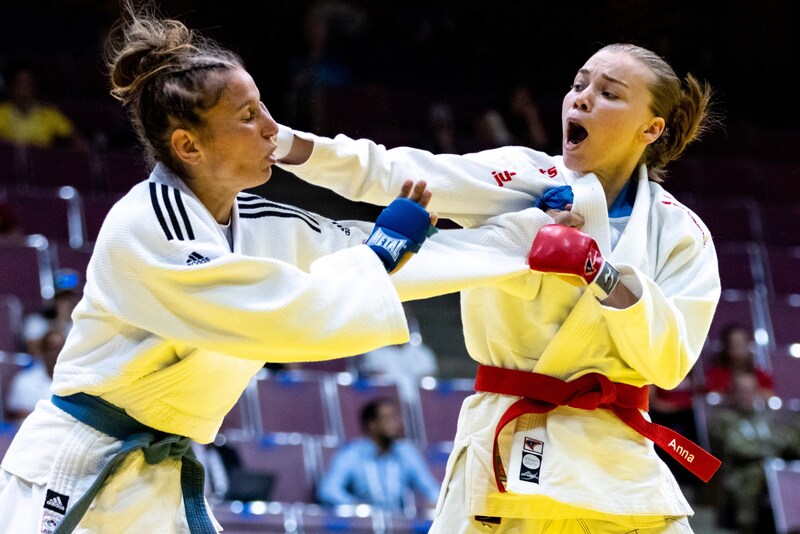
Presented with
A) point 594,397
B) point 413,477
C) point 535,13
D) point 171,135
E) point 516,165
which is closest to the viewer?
point 171,135

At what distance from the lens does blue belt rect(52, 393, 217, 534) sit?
2.50 metres

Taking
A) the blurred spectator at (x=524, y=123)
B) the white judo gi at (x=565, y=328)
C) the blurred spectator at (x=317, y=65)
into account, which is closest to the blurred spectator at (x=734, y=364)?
the blurred spectator at (x=524, y=123)

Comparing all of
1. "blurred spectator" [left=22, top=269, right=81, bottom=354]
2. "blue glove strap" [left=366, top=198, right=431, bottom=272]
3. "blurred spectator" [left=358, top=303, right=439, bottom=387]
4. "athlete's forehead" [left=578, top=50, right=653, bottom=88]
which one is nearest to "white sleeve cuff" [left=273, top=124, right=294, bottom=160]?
"blue glove strap" [left=366, top=198, right=431, bottom=272]

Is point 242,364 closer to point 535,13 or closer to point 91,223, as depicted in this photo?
point 91,223

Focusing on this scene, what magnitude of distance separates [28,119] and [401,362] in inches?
132

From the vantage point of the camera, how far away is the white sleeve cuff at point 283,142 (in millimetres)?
2922

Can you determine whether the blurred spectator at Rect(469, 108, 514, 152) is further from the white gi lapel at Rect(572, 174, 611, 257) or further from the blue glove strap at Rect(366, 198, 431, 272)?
the blue glove strap at Rect(366, 198, 431, 272)

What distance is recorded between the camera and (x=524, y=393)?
289 centimetres

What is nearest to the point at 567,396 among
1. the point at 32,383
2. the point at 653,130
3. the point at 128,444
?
the point at 653,130

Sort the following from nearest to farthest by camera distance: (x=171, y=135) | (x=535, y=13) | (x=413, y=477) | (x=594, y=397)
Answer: (x=171, y=135) → (x=594, y=397) → (x=413, y=477) → (x=535, y=13)

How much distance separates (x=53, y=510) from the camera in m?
2.49

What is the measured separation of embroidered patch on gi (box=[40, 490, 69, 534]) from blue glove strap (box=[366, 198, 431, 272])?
868 mm

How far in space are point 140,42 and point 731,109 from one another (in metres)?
10.1

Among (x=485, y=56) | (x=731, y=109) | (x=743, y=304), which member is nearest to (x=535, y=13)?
(x=485, y=56)
